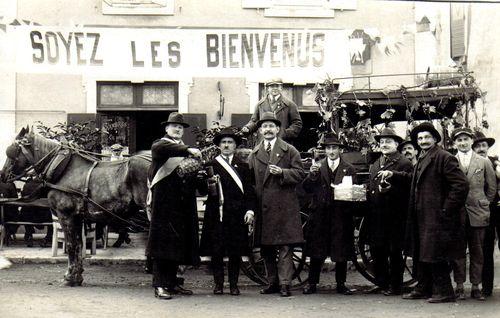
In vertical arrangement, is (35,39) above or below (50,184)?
above

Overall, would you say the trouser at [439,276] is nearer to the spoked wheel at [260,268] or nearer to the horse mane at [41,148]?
the spoked wheel at [260,268]

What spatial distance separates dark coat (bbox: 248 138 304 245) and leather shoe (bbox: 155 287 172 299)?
3.83ft

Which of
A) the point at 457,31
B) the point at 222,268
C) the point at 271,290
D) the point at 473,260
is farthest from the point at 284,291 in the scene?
the point at 457,31

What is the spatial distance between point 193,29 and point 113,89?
6.56 ft

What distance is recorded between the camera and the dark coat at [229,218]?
825 cm

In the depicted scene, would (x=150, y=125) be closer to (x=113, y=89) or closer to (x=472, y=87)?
(x=113, y=89)

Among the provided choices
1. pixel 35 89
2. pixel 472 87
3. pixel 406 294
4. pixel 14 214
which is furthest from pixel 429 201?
pixel 35 89

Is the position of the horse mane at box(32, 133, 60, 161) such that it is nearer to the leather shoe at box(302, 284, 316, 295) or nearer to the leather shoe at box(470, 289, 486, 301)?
the leather shoe at box(302, 284, 316, 295)

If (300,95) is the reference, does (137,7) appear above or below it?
above

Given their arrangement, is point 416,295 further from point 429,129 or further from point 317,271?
point 429,129

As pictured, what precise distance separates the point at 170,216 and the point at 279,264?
1366 millimetres

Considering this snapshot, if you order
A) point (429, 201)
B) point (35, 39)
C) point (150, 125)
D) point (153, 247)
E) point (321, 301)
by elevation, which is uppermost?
point (35, 39)

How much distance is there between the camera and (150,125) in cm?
1480

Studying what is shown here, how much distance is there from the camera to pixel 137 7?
14.5 metres
